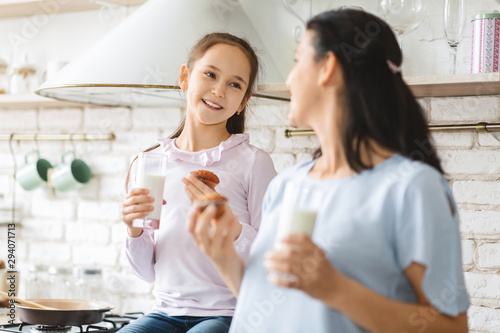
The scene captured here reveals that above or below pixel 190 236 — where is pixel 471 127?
above

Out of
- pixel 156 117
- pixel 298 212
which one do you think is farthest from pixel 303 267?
pixel 156 117

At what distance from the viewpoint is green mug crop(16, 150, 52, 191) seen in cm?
267

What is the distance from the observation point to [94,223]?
2664mm

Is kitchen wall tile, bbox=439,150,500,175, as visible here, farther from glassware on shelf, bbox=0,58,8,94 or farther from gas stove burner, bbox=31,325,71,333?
glassware on shelf, bbox=0,58,8,94

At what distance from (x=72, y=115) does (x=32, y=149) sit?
0.25 metres

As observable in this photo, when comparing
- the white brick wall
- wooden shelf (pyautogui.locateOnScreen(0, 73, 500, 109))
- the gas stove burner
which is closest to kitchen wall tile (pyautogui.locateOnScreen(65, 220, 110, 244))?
the white brick wall

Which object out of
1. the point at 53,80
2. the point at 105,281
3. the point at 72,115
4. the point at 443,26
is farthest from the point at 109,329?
the point at 443,26

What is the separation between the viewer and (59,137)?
2.70m

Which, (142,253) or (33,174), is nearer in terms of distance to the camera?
(142,253)

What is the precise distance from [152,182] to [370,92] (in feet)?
2.24

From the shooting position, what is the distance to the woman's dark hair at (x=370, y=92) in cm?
108

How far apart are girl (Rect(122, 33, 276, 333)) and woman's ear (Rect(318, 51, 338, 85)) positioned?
658mm

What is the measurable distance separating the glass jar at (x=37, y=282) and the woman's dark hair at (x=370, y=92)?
1821 mm

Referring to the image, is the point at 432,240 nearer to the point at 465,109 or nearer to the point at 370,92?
the point at 370,92
